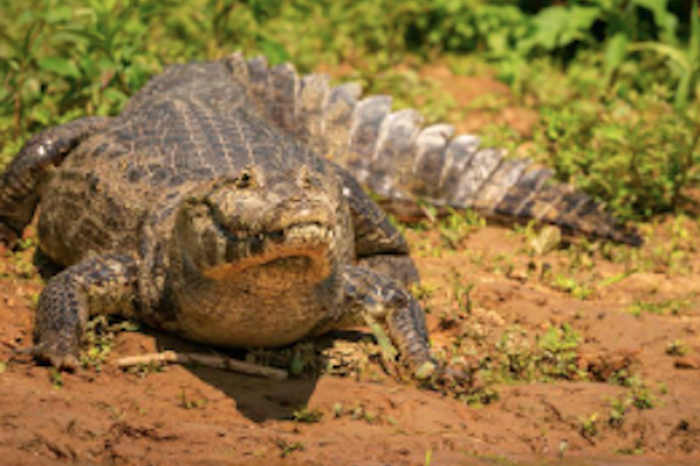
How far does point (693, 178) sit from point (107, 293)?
155 inches

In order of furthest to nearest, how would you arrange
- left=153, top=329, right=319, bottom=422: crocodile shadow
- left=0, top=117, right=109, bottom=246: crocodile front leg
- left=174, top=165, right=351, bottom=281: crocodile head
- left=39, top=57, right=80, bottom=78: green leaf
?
left=39, top=57, right=80, bottom=78: green leaf < left=0, top=117, right=109, bottom=246: crocodile front leg < left=153, top=329, right=319, bottom=422: crocodile shadow < left=174, top=165, right=351, bottom=281: crocodile head

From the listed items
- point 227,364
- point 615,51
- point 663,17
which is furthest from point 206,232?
point 663,17

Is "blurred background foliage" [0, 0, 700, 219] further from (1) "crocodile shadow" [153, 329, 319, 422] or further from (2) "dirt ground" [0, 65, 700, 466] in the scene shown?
(1) "crocodile shadow" [153, 329, 319, 422]

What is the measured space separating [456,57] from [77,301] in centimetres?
549

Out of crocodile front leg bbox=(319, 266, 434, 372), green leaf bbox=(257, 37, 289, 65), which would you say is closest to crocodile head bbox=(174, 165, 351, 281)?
crocodile front leg bbox=(319, 266, 434, 372)

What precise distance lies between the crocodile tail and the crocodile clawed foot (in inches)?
111

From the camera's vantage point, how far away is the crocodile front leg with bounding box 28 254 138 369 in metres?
4.36

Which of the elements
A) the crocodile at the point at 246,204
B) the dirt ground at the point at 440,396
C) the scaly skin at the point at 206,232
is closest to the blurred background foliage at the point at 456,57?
the crocodile at the point at 246,204

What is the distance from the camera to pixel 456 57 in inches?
368

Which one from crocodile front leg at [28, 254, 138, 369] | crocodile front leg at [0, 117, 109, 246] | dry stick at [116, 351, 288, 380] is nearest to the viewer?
crocodile front leg at [28, 254, 138, 369]

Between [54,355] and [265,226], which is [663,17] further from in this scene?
[54,355]

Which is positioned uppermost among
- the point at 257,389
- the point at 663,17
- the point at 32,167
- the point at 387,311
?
the point at 663,17

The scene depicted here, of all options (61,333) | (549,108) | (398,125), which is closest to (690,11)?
(549,108)

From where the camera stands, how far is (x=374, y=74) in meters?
8.29
